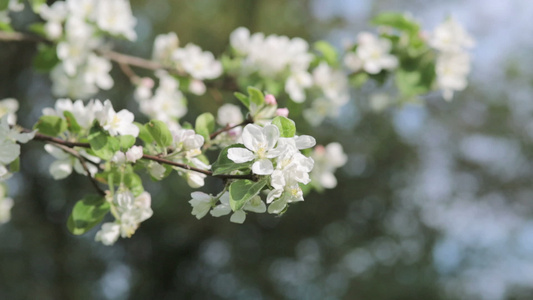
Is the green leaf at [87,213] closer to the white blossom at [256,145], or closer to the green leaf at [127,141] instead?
the green leaf at [127,141]

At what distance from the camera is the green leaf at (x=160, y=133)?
109cm

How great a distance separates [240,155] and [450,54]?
1.16 m

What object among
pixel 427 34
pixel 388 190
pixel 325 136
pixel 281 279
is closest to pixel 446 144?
pixel 388 190

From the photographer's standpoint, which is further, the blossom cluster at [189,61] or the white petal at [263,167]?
the blossom cluster at [189,61]

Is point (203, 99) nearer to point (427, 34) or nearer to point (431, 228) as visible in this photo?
point (431, 228)

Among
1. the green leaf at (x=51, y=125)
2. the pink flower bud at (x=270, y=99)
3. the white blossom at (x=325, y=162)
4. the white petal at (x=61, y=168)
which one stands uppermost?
the white blossom at (x=325, y=162)

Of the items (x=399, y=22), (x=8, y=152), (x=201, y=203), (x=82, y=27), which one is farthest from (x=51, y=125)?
(x=399, y=22)

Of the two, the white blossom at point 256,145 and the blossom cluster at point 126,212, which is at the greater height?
the white blossom at point 256,145

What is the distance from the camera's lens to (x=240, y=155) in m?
0.95

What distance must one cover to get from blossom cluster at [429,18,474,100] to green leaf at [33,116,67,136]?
1.18 metres

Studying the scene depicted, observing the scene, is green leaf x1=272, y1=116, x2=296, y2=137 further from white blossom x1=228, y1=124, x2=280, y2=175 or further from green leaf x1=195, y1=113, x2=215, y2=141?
green leaf x1=195, y1=113, x2=215, y2=141

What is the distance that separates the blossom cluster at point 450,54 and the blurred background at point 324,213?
5541 millimetres

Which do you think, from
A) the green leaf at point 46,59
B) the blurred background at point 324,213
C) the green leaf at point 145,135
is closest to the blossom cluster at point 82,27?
the green leaf at point 46,59

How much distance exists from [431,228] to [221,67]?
277 inches
